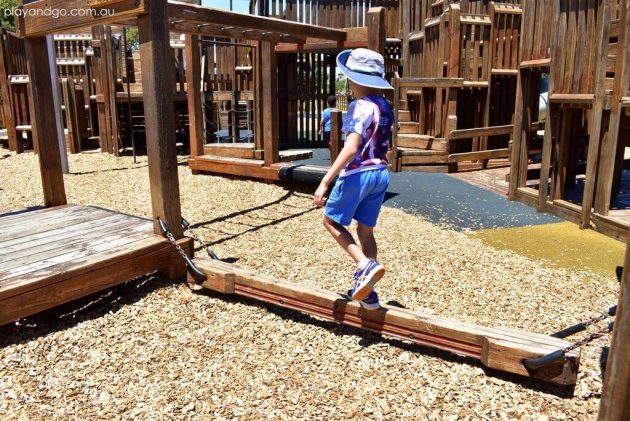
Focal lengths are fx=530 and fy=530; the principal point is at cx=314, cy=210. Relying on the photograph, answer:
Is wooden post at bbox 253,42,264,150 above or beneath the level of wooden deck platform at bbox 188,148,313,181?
above

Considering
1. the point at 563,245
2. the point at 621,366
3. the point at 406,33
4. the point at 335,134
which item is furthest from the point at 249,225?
the point at 406,33

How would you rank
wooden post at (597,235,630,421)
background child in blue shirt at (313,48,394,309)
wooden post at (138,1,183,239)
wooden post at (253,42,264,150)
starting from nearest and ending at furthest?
wooden post at (597,235,630,421) < background child in blue shirt at (313,48,394,309) < wooden post at (138,1,183,239) < wooden post at (253,42,264,150)

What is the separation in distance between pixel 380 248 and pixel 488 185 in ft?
14.2

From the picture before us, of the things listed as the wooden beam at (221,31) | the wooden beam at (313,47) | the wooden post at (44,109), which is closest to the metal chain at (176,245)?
the wooden post at (44,109)

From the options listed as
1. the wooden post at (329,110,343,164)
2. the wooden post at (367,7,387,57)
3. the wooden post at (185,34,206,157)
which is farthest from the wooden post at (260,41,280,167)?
the wooden post at (367,7,387,57)

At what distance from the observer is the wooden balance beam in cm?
303

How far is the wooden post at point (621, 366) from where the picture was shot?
5.93ft

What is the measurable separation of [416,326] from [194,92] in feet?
24.5

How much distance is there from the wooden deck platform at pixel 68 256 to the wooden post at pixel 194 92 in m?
4.67

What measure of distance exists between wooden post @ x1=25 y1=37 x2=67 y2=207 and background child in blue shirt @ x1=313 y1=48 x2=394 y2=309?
11.4 feet

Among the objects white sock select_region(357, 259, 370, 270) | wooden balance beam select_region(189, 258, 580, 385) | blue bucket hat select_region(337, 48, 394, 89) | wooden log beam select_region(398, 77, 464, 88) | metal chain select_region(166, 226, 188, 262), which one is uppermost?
wooden log beam select_region(398, 77, 464, 88)

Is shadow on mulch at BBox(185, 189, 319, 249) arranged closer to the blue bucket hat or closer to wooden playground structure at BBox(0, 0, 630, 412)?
wooden playground structure at BBox(0, 0, 630, 412)

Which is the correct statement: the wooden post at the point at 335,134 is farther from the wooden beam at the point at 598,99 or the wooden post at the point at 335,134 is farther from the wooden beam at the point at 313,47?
the wooden beam at the point at 598,99

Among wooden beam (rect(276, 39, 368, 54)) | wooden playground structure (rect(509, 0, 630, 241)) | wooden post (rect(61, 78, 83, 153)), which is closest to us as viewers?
wooden playground structure (rect(509, 0, 630, 241))
